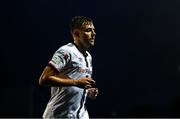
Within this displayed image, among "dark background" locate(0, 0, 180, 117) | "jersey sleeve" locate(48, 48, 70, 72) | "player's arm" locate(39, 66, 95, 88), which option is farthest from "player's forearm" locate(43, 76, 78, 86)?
"dark background" locate(0, 0, 180, 117)

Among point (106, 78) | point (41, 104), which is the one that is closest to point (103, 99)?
point (106, 78)

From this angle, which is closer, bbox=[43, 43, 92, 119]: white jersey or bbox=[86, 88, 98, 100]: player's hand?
bbox=[43, 43, 92, 119]: white jersey

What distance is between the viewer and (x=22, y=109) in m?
6.30

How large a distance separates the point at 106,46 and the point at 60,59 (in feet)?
16.4

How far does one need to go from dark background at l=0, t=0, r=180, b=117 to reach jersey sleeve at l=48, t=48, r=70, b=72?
4.28 m

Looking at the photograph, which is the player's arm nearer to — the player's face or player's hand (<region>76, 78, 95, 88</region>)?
player's hand (<region>76, 78, 95, 88</region>)

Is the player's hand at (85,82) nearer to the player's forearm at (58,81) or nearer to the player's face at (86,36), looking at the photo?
the player's forearm at (58,81)

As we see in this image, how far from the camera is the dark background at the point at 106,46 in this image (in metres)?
7.68

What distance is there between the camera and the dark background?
768cm

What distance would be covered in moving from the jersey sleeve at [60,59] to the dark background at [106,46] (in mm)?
4282

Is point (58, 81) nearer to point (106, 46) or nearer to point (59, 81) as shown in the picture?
point (59, 81)

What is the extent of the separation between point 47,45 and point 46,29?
305 millimetres

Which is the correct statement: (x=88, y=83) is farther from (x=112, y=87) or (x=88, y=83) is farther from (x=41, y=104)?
(x=112, y=87)

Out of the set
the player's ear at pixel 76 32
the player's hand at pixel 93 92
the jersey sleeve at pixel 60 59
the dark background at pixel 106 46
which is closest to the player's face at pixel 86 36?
the player's ear at pixel 76 32
